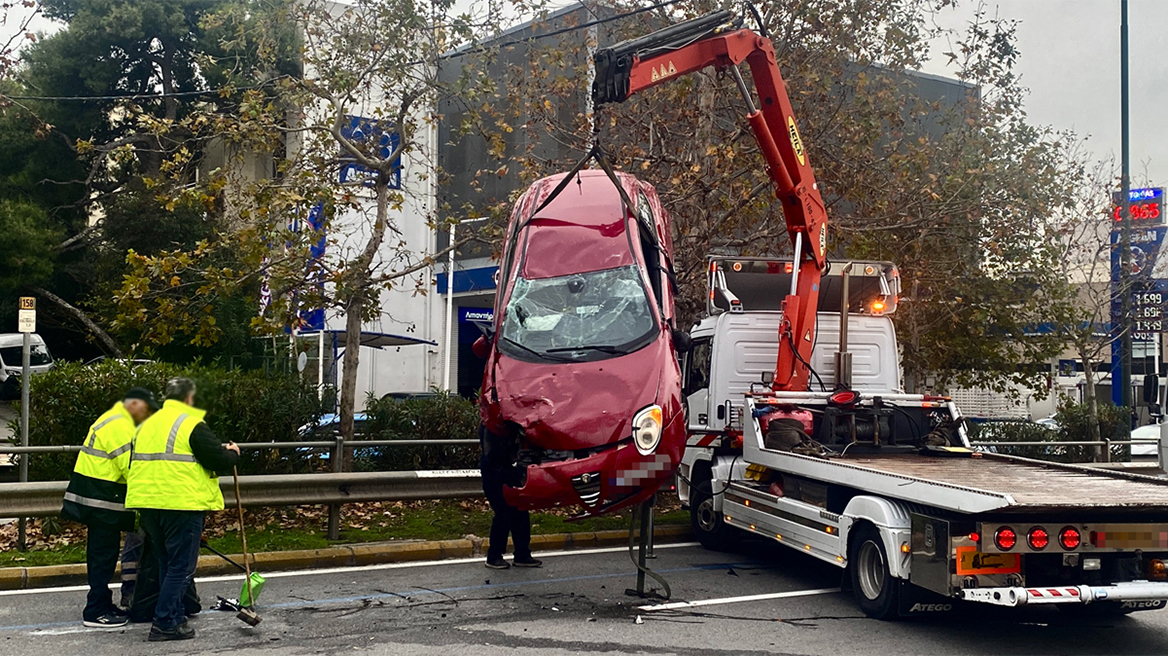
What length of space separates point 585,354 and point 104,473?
352 centimetres

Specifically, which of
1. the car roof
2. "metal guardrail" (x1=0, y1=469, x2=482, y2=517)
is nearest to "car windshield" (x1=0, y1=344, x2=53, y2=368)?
"metal guardrail" (x1=0, y1=469, x2=482, y2=517)

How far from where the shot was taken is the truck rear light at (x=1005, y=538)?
6406 mm

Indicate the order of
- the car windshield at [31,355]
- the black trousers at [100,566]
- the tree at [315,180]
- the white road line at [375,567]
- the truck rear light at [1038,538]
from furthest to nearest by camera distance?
the car windshield at [31,355], the tree at [315,180], the white road line at [375,567], the black trousers at [100,566], the truck rear light at [1038,538]

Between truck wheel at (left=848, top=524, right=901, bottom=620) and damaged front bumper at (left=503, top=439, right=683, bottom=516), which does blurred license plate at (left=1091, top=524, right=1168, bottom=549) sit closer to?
truck wheel at (left=848, top=524, right=901, bottom=620)

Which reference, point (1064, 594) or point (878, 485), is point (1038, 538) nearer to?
point (1064, 594)

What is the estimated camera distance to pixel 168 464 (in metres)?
6.74

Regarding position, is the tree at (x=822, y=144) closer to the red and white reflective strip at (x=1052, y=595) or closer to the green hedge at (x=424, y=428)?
the green hedge at (x=424, y=428)

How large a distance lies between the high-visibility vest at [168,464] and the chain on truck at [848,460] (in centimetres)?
458

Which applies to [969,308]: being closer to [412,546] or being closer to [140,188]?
[412,546]

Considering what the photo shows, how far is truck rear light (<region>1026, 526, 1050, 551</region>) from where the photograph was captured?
21.1ft

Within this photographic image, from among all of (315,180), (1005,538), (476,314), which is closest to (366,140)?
(315,180)

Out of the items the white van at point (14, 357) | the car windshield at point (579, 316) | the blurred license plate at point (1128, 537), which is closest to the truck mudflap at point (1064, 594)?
the blurred license plate at point (1128, 537)

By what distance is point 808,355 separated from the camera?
34.2 feet

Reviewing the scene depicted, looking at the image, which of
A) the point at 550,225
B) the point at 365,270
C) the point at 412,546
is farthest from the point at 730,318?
the point at 365,270
